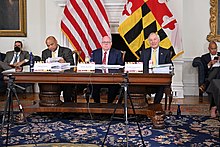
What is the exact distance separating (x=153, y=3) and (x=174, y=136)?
11.4 feet

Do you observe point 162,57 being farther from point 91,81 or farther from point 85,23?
point 85,23

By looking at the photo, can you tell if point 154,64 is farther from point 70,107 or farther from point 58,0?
point 58,0

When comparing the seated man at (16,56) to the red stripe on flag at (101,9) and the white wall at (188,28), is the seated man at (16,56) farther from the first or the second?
the red stripe on flag at (101,9)

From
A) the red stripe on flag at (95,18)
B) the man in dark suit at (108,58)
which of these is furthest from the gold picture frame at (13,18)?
the man in dark suit at (108,58)

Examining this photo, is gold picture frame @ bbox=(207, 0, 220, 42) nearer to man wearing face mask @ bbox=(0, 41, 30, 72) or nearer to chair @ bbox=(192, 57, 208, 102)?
chair @ bbox=(192, 57, 208, 102)

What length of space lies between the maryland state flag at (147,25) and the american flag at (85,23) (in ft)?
1.54

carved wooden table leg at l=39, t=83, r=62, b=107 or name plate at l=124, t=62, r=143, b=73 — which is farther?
carved wooden table leg at l=39, t=83, r=62, b=107

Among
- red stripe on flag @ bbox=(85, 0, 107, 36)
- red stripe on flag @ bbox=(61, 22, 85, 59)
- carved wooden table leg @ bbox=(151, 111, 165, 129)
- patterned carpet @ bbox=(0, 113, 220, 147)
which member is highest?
red stripe on flag @ bbox=(85, 0, 107, 36)

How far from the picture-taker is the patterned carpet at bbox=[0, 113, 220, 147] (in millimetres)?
4352

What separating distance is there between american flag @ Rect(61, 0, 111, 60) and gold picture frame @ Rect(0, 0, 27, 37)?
1229 mm

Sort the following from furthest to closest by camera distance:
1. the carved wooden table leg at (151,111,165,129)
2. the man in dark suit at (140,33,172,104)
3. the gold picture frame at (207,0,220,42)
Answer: the gold picture frame at (207,0,220,42)
the man in dark suit at (140,33,172,104)
the carved wooden table leg at (151,111,165,129)

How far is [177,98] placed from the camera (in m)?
7.60

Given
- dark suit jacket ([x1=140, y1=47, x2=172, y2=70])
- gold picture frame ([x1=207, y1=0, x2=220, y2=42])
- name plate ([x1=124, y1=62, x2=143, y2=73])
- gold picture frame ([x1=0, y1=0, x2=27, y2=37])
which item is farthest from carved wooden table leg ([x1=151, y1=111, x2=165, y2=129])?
gold picture frame ([x1=0, y1=0, x2=27, y2=37])

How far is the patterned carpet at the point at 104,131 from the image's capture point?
14.3 feet
